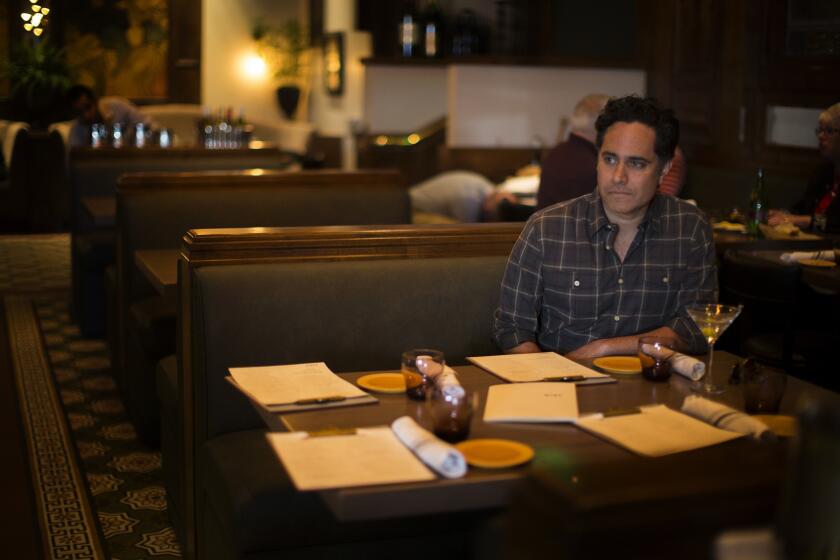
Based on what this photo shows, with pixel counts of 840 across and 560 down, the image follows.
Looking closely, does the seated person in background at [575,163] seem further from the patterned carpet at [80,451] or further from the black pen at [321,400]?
the black pen at [321,400]

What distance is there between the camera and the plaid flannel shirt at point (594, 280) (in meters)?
3.18

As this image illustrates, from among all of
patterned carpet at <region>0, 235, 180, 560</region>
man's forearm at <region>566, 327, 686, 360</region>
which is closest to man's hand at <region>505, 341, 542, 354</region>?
man's forearm at <region>566, 327, 686, 360</region>

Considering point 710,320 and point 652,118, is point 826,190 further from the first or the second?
point 710,320

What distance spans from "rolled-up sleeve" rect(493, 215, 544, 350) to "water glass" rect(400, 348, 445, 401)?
2.17 feet

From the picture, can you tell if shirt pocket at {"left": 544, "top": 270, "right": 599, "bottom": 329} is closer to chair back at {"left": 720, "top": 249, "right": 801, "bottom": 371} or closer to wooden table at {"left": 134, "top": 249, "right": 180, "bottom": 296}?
chair back at {"left": 720, "top": 249, "right": 801, "bottom": 371}

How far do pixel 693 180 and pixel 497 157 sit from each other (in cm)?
184

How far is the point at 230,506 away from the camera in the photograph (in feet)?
9.14

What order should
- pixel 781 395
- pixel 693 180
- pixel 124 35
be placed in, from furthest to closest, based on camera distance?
1. pixel 124 35
2. pixel 693 180
3. pixel 781 395

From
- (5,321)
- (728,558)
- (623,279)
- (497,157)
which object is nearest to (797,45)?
(497,157)

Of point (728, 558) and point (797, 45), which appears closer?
point (728, 558)

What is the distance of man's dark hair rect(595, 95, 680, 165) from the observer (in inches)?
123

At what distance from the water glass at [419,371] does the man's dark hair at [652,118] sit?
3.29 feet

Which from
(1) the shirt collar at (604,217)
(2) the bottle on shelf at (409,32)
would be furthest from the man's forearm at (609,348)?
(2) the bottle on shelf at (409,32)

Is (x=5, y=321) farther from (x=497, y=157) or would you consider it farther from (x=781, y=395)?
(x=781, y=395)
